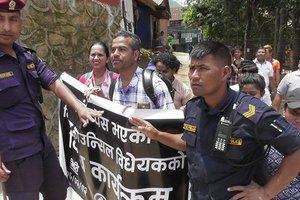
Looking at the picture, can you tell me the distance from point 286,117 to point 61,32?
3767mm

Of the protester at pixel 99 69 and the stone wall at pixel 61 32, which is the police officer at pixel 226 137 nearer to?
the protester at pixel 99 69

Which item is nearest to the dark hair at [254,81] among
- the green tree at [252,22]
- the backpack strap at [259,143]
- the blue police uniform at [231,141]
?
the blue police uniform at [231,141]

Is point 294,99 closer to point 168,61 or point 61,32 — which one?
point 168,61

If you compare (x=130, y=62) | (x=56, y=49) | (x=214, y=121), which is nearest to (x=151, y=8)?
(x=56, y=49)

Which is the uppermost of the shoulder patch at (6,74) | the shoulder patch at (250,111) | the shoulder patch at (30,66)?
the shoulder patch at (30,66)

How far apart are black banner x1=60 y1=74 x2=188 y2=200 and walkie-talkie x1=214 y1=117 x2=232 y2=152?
Result: 51cm

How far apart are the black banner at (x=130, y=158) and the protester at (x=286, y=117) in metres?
0.56

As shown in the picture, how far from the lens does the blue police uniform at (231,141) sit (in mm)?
1631

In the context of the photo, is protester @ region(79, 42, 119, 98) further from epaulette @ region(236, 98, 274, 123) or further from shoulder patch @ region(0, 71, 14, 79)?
epaulette @ region(236, 98, 274, 123)

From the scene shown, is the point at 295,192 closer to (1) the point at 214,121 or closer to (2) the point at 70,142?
(1) the point at 214,121

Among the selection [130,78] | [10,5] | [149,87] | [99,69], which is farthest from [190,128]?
[99,69]

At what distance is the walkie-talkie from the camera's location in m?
1.69

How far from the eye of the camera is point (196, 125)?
1907 mm

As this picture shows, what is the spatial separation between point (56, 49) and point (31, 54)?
258cm
